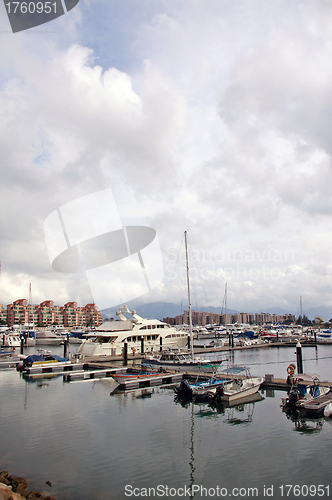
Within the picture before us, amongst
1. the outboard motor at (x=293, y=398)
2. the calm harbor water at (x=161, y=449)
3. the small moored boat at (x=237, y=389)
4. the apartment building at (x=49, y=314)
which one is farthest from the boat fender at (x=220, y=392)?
the apartment building at (x=49, y=314)

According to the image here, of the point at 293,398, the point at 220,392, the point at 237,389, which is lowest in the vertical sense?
the point at 237,389

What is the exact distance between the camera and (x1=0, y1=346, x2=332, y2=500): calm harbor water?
10.9m

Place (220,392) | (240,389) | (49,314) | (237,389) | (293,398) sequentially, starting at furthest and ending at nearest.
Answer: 1. (49,314)
2. (237,389)
3. (240,389)
4. (220,392)
5. (293,398)

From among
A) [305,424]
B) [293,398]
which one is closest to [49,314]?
[293,398]

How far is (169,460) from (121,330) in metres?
34.8

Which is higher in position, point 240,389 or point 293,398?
point 293,398

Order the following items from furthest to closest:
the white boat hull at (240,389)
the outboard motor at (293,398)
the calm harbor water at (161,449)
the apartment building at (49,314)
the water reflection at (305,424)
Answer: the apartment building at (49,314) < the white boat hull at (240,389) < the outboard motor at (293,398) < the water reflection at (305,424) < the calm harbor water at (161,449)

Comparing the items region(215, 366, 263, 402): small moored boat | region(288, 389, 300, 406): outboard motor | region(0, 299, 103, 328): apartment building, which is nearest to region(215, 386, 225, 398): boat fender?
region(215, 366, 263, 402): small moored boat

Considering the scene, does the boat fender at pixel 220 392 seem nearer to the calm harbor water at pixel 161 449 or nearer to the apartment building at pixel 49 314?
the calm harbor water at pixel 161 449

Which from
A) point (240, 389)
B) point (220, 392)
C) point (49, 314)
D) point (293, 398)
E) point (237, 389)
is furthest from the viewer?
point (49, 314)

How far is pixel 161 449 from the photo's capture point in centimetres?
1398

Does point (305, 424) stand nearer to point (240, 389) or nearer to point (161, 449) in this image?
point (240, 389)

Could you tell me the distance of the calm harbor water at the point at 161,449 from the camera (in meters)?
Answer: 10.9

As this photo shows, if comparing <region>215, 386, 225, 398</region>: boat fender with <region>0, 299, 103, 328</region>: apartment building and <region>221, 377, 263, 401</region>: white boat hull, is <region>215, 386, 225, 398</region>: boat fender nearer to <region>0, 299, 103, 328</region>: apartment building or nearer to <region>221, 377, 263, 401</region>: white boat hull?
<region>221, 377, 263, 401</region>: white boat hull
